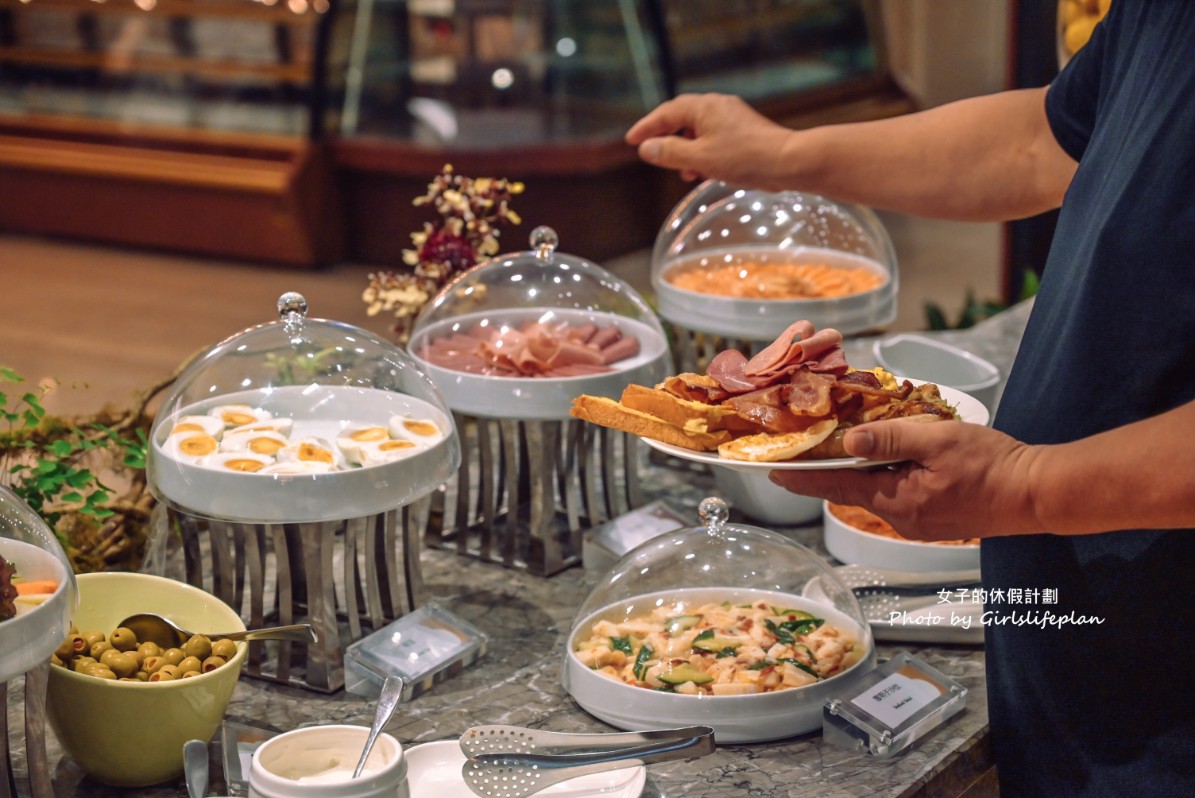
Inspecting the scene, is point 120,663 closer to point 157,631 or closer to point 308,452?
point 157,631

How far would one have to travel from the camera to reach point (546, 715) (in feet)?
5.55

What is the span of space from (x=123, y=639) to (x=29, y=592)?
0.73 ft

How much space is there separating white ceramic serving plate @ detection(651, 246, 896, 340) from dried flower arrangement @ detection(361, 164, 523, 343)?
0.36m

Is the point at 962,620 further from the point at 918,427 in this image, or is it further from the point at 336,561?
the point at 336,561

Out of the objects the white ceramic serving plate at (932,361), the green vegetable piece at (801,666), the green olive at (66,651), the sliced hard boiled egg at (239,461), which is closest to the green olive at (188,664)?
the green olive at (66,651)

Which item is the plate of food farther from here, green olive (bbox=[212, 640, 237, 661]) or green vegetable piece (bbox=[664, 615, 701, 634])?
green olive (bbox=[212, 640, 237, 661])

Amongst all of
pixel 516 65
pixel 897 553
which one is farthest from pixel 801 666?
pixel 516 65

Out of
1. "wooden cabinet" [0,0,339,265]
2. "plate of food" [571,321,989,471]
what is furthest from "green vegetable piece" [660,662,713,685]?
"wooden cabinet" [0,0,339,265]

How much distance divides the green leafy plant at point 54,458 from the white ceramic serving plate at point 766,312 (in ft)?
3.31

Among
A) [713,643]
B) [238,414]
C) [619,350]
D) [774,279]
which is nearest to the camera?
[713,643]

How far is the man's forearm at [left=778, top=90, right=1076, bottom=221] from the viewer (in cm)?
190

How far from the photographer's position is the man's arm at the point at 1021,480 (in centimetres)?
123

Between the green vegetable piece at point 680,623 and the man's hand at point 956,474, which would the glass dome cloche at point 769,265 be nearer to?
the green vegetable piece at point 680,623

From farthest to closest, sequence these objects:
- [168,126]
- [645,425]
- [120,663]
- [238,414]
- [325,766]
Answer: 1. [168,126]
2. [238,414]
3. [645,425]
4. [120,663]
5. [325,766]
